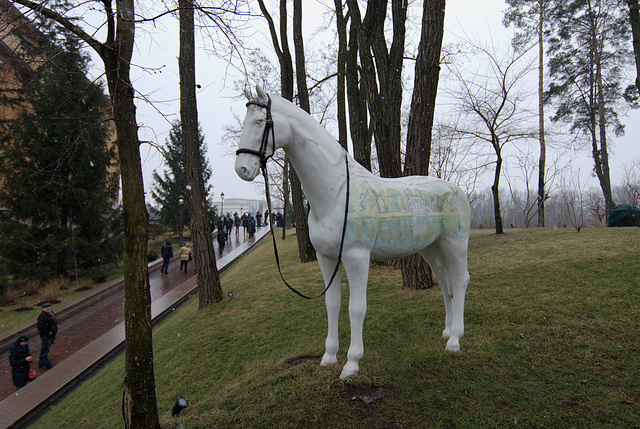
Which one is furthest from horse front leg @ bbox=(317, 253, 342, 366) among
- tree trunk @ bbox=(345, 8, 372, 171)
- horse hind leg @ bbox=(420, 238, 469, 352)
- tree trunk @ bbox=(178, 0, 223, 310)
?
tree trunk @ bbox=(345, 8, 372, 171)

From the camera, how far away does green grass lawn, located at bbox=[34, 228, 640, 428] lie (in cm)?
327

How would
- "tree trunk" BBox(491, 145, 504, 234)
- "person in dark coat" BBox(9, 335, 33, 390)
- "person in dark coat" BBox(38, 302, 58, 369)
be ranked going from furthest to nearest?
1. "tree trunk" BBox(491, 145, 504, 234)
2. "person in dark coat" BBox(38, 302, 58, 369)
3. "person in dark coat" BBox(9, 335, 33, 390)

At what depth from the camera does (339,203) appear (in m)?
3.53

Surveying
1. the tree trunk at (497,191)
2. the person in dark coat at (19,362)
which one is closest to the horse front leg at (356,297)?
the person in dark coat at (19,362)

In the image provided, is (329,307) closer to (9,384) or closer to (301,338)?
(301,338)

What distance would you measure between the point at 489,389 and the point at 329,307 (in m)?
1.82

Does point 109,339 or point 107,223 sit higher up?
point 107,223

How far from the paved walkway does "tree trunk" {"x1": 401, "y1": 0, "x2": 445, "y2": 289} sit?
7.78m

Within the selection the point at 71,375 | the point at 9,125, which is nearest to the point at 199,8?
the point at 71,375

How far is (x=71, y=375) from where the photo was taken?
25.7 feet

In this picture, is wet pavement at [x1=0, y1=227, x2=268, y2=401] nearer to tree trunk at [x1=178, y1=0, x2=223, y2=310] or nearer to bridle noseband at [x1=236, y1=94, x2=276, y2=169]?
tree trunk at [x1=178, y1=0, x2=223, y2=310]

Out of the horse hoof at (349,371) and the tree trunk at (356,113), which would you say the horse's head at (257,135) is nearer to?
the horse hoof at (349,371)

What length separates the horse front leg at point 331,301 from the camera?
3.81 m

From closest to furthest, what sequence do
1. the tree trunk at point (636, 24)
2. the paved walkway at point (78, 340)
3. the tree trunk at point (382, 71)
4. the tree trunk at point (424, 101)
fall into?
the tree trunk at point (424, 101) → the paved walkway at point (78, 340) → the tree trunk at point (382, 71) → the tree trunk at point (636, 24)
